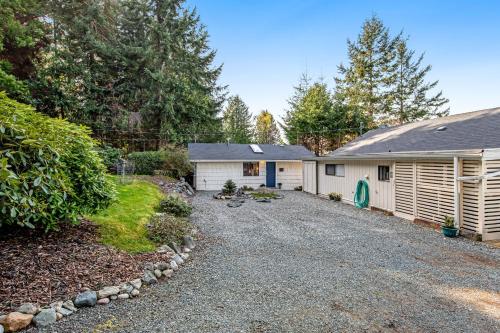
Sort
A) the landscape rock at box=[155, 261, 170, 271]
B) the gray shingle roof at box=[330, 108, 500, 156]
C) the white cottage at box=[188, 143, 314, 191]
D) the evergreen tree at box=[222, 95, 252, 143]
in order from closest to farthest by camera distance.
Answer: the landscape rock at box=[155, 261, 170, 271]
the gray shingle roof at box=[330, 108, 500, 156]
the white cottage at box=[188, 143, 314, 191]
the evergreen tree at box=[222, 95, 252, 143]

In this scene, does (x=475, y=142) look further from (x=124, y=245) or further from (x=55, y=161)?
(x=55, y=161)

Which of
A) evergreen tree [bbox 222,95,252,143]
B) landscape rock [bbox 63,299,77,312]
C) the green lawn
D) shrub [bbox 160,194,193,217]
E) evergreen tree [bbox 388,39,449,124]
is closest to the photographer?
landscape rock [bbox 63,299,77,312]

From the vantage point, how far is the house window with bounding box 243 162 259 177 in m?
18.9

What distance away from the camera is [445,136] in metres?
10.1

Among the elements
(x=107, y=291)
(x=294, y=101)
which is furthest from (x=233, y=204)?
(x=294, y=101)

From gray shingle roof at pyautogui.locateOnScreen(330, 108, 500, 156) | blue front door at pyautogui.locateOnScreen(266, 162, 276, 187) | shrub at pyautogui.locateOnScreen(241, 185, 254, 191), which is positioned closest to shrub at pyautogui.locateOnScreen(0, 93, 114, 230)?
gray shingle roof at pyautogui.locateOnScreen(330, 108, 500, 156)

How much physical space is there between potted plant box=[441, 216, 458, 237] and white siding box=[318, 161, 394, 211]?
2750mm

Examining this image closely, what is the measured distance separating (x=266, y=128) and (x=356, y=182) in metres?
30.8

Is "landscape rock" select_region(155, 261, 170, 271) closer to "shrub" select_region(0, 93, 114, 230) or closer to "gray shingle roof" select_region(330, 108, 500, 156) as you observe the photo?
"shrub" select_region(0, 93, 114, 230)

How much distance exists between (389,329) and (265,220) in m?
6.37

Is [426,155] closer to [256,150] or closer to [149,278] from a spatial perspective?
[149,278]

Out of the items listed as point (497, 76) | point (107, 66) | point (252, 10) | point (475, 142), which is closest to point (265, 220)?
point (475, 142)

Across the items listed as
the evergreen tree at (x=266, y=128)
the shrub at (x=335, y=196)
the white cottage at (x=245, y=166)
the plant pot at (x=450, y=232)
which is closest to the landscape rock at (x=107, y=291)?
the plant pot at (x=450, y=232)

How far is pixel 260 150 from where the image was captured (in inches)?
776
